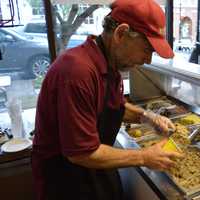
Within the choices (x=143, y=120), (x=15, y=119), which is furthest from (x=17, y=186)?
(x=143, y=120)

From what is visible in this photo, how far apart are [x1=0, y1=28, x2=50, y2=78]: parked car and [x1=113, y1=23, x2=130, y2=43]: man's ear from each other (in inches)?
52.4

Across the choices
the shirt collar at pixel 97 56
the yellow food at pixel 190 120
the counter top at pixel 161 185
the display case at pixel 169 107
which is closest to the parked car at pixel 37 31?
the display case at pixel 169 107

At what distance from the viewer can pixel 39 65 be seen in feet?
7.22

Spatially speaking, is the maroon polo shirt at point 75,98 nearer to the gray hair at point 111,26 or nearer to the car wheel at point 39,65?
the gray hair at point 111,26

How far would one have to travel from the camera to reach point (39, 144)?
3.24 feet

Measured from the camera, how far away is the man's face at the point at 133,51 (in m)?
0.85

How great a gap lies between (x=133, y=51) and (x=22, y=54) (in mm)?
1515

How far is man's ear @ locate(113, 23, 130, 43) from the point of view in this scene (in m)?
0.83

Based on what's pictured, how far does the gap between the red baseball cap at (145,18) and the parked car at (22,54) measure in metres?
1.33

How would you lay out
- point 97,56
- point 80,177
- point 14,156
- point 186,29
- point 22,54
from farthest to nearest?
point 186,29 → point 22,54 → point 14,156 → point 80,177 → point 97,56

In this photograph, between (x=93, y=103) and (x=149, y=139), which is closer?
(x=93, y=103)

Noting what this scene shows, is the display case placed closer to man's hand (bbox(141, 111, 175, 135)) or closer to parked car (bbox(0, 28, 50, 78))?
man's hand (bbox(141, 111, 175, 135))

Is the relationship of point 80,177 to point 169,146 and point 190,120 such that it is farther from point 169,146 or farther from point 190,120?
point 190,120

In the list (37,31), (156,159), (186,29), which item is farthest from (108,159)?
(186,29)
